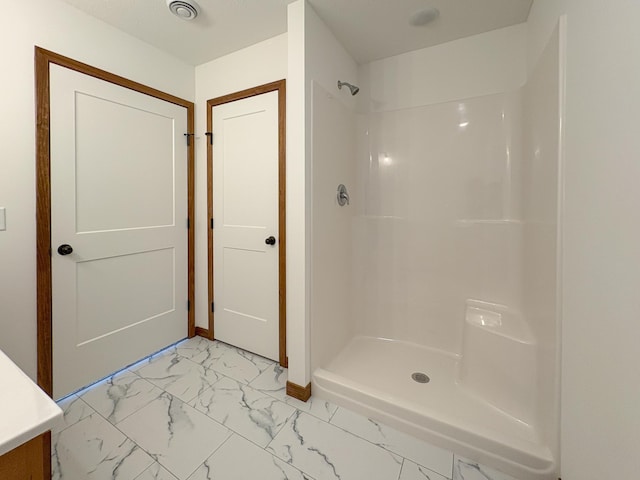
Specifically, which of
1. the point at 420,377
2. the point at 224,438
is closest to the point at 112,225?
the point at 224,438

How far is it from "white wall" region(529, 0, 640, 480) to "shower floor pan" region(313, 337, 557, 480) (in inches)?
7.6

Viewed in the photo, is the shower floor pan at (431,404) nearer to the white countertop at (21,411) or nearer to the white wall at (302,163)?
the white wall at (302,163)

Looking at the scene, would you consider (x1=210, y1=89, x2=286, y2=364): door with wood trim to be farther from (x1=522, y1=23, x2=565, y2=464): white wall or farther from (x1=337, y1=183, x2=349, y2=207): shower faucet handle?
(x1=522, y1=23, x2=565, y2=464): white wall

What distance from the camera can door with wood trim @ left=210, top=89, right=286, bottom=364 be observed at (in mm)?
2045

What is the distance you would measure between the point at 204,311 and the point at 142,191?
1.09 metres

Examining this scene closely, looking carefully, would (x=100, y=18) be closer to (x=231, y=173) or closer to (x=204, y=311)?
(x=231, y=173)

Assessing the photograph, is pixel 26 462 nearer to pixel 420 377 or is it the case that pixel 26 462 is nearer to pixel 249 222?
pixel 249 222

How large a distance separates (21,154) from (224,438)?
6.00ft

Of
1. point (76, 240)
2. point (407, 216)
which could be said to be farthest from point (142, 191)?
point (407, 216)

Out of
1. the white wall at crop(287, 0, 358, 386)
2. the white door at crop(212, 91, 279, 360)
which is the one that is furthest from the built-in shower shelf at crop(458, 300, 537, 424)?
the white door at crop(212, 91, 279, 360)

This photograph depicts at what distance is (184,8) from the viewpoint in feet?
5.39

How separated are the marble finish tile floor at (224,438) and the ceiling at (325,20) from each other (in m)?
2.32

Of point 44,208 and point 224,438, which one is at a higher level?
point 44,208

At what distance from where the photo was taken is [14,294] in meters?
1.50
